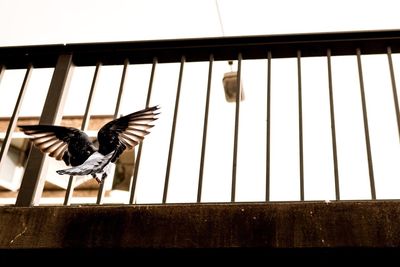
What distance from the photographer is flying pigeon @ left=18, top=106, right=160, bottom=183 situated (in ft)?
7.22

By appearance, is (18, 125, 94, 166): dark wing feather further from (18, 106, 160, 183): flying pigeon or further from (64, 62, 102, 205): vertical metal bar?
(64, 62, 102, 205): vertical metal bar

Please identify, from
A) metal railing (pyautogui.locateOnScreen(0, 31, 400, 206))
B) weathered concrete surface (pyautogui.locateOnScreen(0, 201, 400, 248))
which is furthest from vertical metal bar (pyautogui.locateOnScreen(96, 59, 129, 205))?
weathered concrete surface (pyautogui.locateOnScreen(0, 201, 400, 248))

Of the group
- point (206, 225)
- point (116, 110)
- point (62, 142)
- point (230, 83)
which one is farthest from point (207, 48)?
point (230, 83)

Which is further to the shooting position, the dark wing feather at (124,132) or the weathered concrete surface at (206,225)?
the dark wing feather at (124,132)

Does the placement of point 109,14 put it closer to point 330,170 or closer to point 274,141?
point 274,141

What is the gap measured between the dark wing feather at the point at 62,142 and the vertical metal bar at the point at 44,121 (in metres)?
0.22

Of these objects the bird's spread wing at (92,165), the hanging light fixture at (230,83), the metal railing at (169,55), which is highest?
the hanging light fixture at (230,83)

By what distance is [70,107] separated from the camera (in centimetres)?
658

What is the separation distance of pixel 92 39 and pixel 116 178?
7.03 feet

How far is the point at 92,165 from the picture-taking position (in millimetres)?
2098

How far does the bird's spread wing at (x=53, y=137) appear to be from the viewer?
230 cm

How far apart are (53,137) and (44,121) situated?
39cm

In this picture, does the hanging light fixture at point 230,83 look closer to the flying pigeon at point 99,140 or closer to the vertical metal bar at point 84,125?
the vertical metal bar at point 84,125

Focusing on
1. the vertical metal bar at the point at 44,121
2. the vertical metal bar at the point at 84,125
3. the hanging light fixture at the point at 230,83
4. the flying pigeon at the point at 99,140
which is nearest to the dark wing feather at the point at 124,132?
the flying pigeon at the point at 99,140
